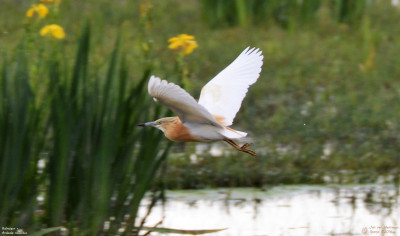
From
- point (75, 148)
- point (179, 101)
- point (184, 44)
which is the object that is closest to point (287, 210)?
point (184, 44)

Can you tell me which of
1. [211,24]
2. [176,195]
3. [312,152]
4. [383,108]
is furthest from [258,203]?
[211,24]

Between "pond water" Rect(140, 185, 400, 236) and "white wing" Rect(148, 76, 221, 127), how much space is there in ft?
4.20

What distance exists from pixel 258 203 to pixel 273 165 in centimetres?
68

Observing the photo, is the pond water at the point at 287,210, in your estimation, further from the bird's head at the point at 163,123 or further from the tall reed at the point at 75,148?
the bird's head at the point at 163,123

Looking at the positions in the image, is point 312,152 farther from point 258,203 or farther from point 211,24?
point 211,24

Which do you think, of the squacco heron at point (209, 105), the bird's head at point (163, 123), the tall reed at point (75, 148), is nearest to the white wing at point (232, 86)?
the squacco heron at point (209, 105)

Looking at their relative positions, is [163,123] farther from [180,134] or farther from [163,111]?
[163,111]

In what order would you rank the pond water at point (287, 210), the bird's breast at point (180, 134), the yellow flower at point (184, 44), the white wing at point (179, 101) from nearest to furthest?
1. the white wing at point (179, 101)
2. the bird's breast at point (180, 134)
3. the yellow flower at point (184, 44)
4. the pond water at point (287, 210)

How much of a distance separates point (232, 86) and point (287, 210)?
4.68 ft

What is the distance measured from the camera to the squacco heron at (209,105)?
3119 mm

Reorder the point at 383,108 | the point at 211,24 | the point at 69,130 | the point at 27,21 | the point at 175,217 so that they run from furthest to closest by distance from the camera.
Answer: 1. the point at 211,24
2. the point at 383,108
3. the point at 175,217
4. the point at 27,21
5. the point at 69,130

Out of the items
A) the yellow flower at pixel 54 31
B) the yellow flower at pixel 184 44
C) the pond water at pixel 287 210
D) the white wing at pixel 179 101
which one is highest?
the yellow flower at pixel 54 31

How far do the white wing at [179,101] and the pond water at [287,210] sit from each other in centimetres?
128

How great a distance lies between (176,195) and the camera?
526 centimetres
